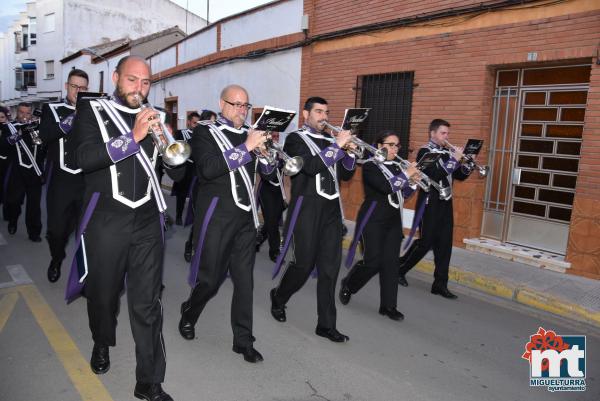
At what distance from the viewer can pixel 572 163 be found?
7.44 meters

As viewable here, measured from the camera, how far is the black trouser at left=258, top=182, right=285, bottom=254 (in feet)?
24.5

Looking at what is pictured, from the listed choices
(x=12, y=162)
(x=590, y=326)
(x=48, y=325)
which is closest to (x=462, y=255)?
(x=590, y=326)

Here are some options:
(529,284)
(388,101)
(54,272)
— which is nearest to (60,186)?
(54,272)

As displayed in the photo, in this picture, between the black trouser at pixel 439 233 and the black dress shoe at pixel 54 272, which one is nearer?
the black dress shoe at pixel 54 272

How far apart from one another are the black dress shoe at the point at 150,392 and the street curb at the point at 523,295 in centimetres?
446

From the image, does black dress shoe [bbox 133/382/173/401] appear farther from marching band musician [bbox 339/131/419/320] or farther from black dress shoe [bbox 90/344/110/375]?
marching band musician [bbox 339/131/419/320]

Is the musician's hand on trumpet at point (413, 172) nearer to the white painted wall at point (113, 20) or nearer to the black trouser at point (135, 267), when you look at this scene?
the black trouser at point (135, 267)

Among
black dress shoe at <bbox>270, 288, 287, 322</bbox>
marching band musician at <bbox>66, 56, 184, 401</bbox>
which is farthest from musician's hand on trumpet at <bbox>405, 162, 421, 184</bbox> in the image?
marching band musician at <bbox>66, 56, 184, 401</bbox>

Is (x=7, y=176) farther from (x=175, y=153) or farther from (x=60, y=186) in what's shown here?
(x=175, y=153)

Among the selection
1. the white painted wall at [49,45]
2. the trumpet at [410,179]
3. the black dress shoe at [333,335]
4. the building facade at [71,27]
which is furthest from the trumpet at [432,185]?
the white painted wall at [49,45]

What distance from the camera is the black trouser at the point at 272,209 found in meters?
7.47

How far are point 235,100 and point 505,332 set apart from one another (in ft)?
11.1

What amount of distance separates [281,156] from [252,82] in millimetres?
10640

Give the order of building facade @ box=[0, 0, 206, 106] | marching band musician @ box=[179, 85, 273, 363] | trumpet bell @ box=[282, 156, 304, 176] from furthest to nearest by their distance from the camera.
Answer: building facade @ box=[0, 0, 206, 106] < trumpet bell @ box=[282, 156, 304, 176] < marching band musician @ box=[179, 85, 273, 363]
